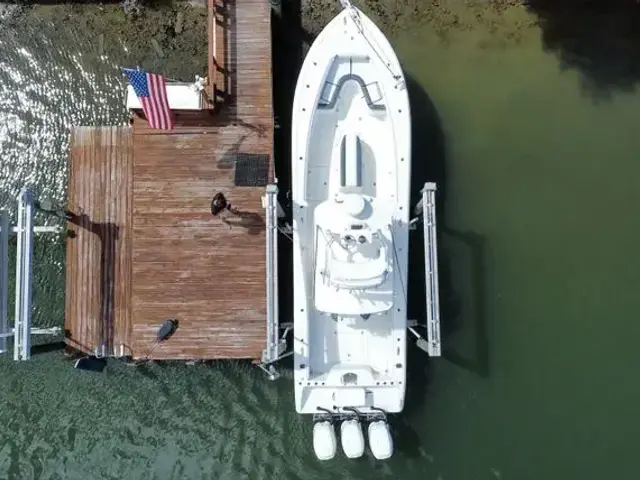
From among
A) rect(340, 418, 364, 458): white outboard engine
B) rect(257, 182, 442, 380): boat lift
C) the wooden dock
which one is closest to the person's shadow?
the wooden dock

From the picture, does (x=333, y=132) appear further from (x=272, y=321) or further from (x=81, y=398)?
(x=81, y=398)

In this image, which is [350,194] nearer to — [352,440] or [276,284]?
[276,284]

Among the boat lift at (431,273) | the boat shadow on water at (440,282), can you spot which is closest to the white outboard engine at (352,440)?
the boat shadow on water at (440,282)

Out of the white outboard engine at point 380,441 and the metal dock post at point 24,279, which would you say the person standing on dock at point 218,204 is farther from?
the white outboard engine at point 380,441

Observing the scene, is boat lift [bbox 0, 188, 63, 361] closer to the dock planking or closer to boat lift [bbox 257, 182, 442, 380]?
the dock planking

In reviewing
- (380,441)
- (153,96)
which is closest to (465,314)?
(380,441)

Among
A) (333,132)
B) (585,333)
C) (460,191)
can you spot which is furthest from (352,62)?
(585,333)
